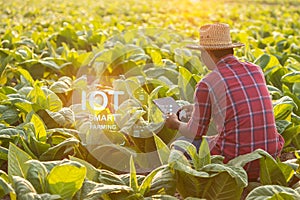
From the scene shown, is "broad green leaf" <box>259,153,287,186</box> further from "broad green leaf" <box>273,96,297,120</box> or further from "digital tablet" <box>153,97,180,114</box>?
"broad green leaf" <box>273,96,297,120</box>

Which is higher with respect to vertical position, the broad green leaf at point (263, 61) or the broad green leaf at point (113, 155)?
the broad green leaf at point (263, 61)

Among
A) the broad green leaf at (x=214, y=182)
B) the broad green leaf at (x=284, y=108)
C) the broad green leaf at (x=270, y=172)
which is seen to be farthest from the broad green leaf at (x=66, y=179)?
the broad green leaf at (x=284, y=108)

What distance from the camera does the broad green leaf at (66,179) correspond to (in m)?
3.36

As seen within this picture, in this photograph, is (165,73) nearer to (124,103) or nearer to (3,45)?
(124,103)

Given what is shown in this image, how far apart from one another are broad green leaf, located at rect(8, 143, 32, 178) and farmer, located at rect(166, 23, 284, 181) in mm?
1234

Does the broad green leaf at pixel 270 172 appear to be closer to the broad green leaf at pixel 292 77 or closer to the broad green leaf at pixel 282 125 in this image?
the broad green leaf at pixel 282 125

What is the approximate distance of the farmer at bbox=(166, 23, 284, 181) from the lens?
160 inches

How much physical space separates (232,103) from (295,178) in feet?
2.18

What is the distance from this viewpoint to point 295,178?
408cm

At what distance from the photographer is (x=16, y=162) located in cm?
361

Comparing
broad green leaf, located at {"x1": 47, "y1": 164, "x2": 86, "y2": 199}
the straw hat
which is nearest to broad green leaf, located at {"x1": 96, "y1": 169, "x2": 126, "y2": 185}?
broad green leaf, located at {"x1": 47, "y1": 164, "x2": 86, "y2": 199}

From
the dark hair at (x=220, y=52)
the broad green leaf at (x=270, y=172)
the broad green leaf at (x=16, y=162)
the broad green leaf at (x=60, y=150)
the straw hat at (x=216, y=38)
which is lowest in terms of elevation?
the broad green leaf at (x=270, y=172)

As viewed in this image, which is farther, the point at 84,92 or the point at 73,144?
the point at 84,92

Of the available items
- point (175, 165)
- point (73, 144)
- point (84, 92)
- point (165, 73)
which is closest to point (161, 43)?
point (165, 73)
